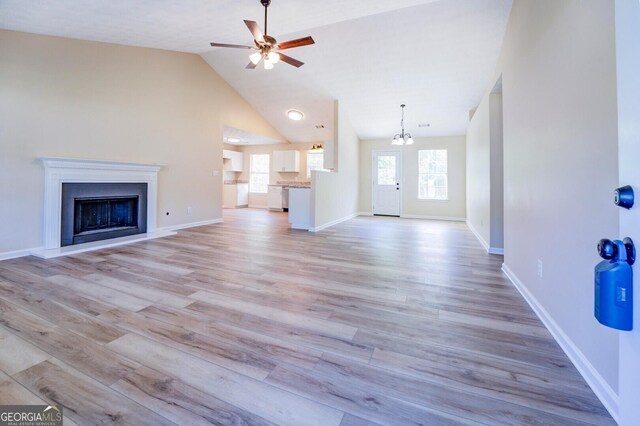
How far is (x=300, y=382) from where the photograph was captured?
1.24m

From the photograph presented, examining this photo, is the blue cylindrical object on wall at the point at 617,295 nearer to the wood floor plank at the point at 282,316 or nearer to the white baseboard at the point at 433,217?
the wood floor plank at the point at 282,316

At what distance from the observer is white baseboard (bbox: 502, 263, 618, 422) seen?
43.2 inches

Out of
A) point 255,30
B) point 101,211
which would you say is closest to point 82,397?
point 255,30

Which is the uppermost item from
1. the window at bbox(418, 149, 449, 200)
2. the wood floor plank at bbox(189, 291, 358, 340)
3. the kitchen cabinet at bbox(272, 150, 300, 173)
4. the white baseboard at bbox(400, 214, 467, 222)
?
the kitchen cabinet at bbox(272, 150, 300, 173)

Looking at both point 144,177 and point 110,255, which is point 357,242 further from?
point 144,177

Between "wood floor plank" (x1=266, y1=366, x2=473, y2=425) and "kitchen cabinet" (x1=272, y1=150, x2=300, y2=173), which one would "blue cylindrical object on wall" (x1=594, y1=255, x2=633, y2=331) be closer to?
"wood floor plank" (x1=266, y1=366, x2=473, y2=425)

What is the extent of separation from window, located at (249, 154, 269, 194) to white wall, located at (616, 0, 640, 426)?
985 cm

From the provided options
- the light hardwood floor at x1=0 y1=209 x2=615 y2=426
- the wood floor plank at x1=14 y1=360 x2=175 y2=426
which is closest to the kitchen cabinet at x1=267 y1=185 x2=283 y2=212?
Result: the light hardwood floor at x1=0 y1=209 x2=615 y2=426

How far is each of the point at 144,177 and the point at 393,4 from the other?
4557mm

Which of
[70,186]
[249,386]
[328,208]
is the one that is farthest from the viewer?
[328,208]

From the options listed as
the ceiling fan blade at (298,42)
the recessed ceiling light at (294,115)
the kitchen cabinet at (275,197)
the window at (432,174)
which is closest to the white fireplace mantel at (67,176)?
the ceiling fan blade at (298,42)

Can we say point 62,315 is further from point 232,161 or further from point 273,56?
point 232,161

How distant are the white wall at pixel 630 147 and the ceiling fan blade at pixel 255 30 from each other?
3090 mm

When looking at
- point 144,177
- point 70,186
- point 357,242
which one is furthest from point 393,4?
point 70,186
